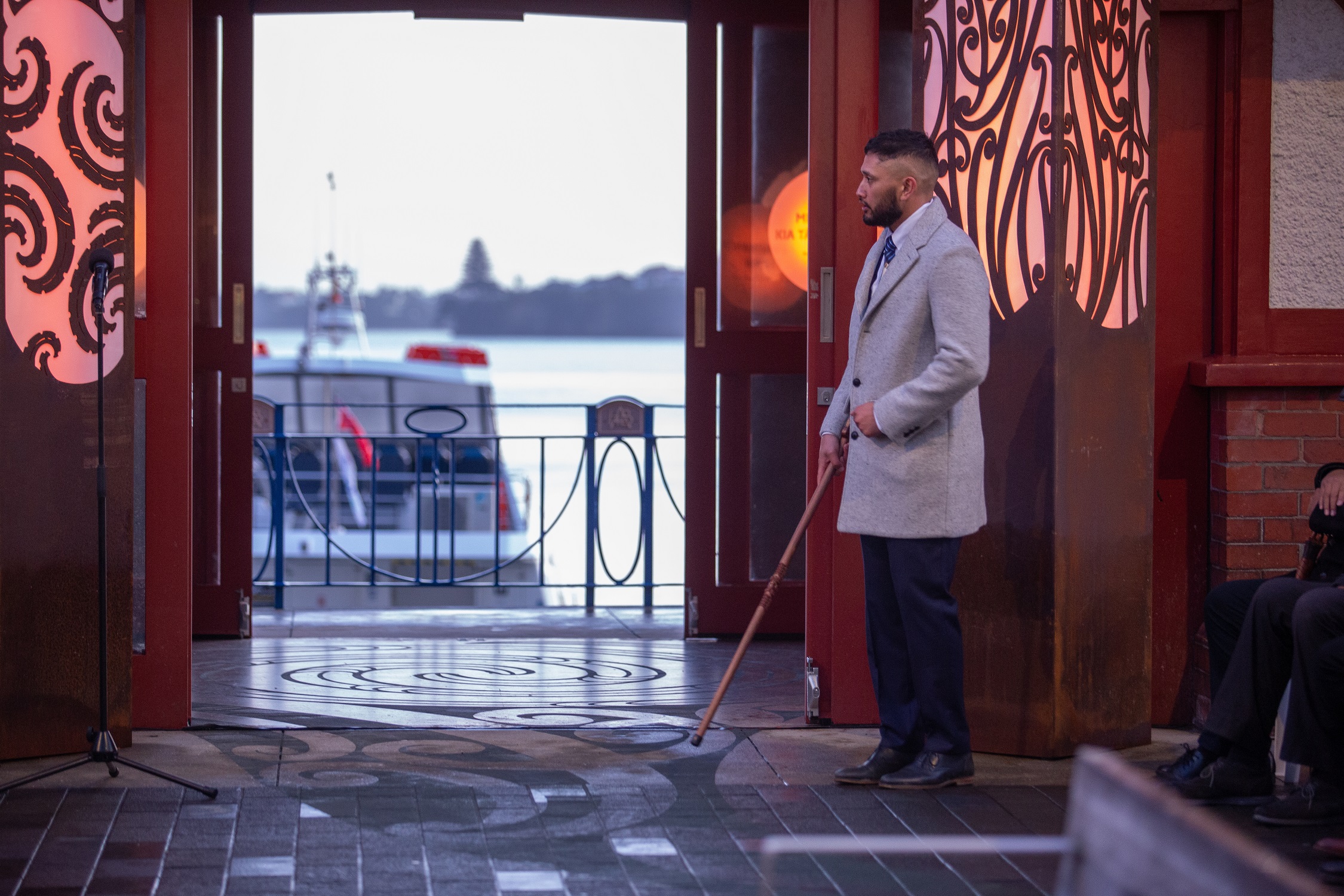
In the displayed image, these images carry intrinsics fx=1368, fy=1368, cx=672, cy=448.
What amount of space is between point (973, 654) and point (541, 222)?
33.8 meters

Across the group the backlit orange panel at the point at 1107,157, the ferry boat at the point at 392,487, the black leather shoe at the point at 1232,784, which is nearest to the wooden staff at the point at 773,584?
the backlit orange panel at the point at 1107,157

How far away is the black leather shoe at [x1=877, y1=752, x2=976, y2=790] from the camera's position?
10.3 feet

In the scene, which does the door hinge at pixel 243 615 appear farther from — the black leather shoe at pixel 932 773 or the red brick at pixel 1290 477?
the red brick at pixel 1290 477

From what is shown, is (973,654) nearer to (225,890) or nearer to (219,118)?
(225,890)

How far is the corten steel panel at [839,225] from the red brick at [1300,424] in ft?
3.77

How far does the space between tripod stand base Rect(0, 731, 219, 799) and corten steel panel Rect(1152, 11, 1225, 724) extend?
2566 mm

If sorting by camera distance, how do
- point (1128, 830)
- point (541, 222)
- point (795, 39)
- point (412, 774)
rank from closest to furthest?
point (1128, 830)
point (412, 774)
point (795, 39)
point (541, 222)

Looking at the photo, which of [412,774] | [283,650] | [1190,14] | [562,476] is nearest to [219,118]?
[283,650]

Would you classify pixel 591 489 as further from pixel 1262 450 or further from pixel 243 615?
pixel 1262 450

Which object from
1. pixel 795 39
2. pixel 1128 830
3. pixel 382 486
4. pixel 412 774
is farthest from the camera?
pixel 382 486

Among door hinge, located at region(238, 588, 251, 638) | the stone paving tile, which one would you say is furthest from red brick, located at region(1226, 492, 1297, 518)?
door hinge, located at region(238, 588, 251, 638)

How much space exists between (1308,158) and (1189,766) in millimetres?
1771

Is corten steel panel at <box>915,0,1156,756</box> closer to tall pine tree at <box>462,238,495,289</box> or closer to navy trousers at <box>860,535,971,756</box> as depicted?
navy trousers at <box>860,535,971,756</box>

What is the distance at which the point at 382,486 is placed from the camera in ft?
41.8
